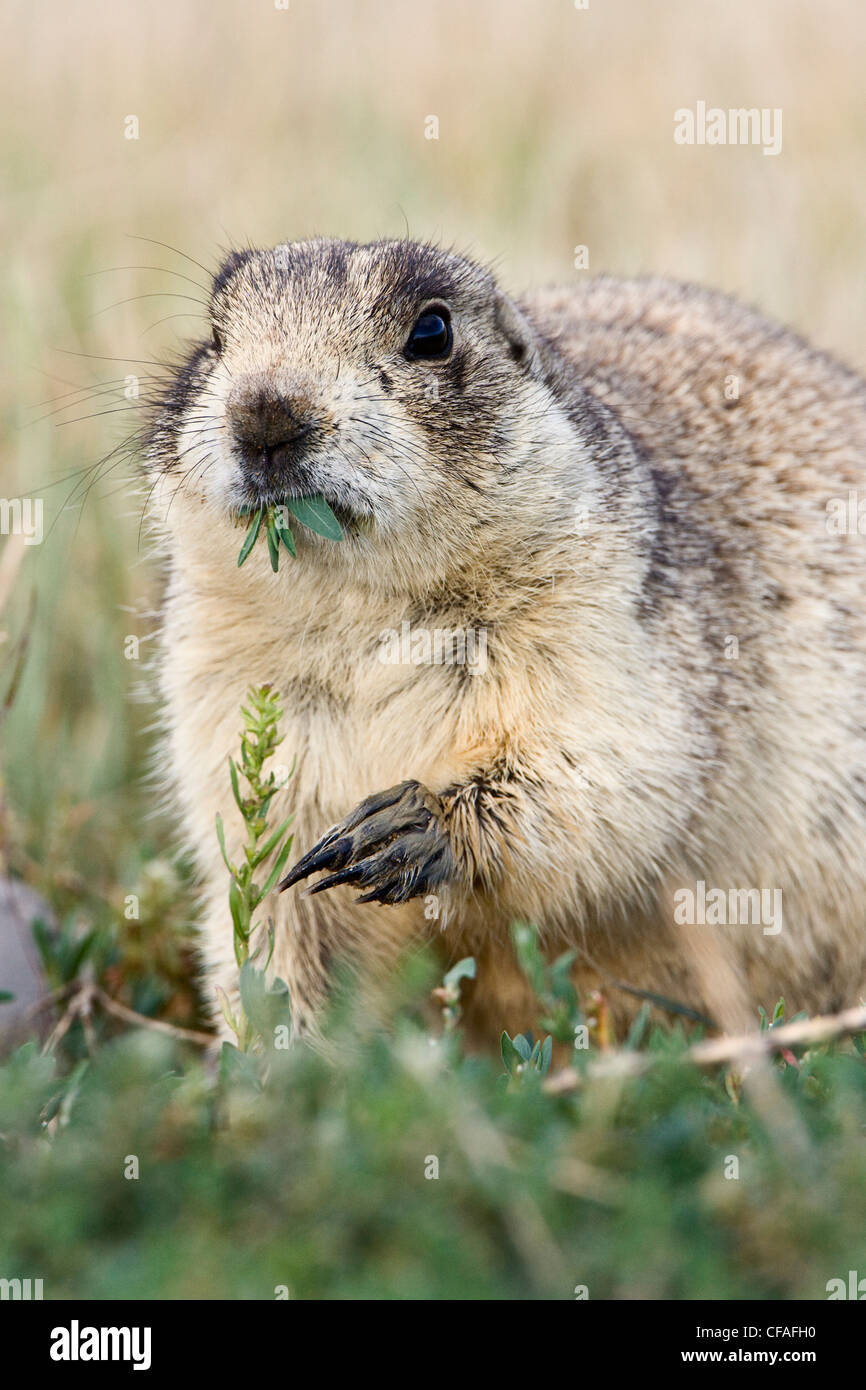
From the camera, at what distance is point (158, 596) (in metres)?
5.80

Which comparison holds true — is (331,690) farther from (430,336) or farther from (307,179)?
(307,179)

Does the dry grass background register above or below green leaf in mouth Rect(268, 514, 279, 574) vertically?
above

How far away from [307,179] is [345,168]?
0.89 ft

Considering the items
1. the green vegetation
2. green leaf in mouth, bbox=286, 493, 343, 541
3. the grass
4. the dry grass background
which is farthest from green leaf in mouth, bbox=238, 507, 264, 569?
the dry grass background

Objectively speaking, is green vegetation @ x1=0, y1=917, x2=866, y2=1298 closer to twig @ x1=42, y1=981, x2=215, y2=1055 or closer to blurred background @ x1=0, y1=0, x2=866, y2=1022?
twig @ x1=42, y1=981, x2=215, y2=1055

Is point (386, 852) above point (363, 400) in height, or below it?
below

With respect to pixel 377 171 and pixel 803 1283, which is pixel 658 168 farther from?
pixel 803 1283

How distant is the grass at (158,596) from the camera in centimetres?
241

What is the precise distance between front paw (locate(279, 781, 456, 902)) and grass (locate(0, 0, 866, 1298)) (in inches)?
17.5

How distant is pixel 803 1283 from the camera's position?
237cm

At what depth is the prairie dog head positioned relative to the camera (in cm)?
379

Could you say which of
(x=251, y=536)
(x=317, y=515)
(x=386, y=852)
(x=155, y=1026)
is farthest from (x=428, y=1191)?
(x=155, y=1026)

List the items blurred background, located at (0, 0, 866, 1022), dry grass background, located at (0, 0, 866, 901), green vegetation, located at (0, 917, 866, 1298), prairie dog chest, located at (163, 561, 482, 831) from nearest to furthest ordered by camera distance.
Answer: green vegetation, located at (0, 917, 866, 1298), prairie dog chest, located at (163, 561, 482, 831), blurred background, located at (0, 0, 866, 1022), dry grass background, located at (0, 0, 866, 901)

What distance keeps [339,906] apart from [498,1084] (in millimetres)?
1729
